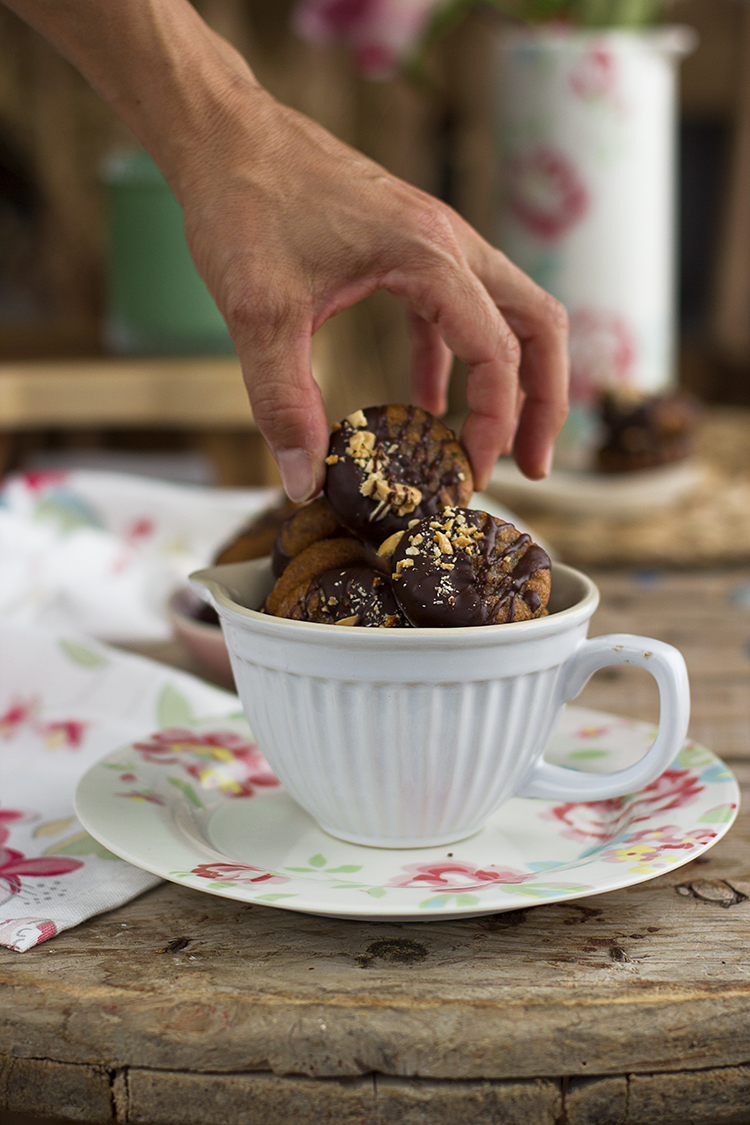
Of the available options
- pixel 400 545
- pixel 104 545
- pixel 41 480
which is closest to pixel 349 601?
pixel 400 545

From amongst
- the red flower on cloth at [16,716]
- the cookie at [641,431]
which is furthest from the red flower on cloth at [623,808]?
the cookie at [641,431]

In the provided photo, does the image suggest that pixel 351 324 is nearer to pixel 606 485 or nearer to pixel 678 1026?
pixel 606 485

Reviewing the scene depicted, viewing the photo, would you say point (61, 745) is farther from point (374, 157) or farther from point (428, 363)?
point (374, 157)

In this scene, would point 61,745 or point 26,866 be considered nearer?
point 26,866

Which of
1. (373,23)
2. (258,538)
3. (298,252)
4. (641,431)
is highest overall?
(373,23)

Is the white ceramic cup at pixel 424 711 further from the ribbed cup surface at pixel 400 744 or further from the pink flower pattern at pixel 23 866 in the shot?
the pink flower pattern at pixel 23 866

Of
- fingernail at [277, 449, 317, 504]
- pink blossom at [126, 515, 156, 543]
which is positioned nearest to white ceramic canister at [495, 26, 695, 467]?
pink blossom at [126, 515, 156, 543]
